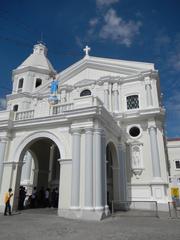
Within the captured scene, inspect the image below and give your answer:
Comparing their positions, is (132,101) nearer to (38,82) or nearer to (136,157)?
(136,157)

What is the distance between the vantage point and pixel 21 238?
6395 mm

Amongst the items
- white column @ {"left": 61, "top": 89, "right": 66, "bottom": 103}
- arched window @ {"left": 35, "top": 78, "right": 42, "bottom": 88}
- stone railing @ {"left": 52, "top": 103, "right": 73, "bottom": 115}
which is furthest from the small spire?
stone railing @ {"left": 52, "top": 103, "right": 73, "bottom": 115}

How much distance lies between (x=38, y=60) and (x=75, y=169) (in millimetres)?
19804

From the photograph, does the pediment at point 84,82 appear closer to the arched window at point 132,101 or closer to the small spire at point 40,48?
the arched window at point 132,101

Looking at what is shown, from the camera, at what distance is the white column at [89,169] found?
10422mm

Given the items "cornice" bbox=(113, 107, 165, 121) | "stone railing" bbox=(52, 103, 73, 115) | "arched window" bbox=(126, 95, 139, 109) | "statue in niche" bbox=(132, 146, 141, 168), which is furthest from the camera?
"arched window" bbox=(126, 95, 139, 109)

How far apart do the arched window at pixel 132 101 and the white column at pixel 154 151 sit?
9.82 ft

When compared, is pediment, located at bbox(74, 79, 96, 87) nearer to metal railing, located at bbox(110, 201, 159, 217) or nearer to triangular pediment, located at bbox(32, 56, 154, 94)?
triangular pediment, located at bbox(32, 56, 154, 94)

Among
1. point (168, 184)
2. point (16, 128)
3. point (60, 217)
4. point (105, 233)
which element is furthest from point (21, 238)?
point (168, 184)

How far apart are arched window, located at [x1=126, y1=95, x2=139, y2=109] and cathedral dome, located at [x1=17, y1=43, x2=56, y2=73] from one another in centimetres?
1200

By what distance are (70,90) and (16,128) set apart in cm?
916

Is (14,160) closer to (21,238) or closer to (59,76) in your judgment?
(21,238)

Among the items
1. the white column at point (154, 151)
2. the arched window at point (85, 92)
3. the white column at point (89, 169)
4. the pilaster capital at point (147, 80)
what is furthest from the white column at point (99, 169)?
the arched window at point (85, 92)

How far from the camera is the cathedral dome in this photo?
1017 inches
